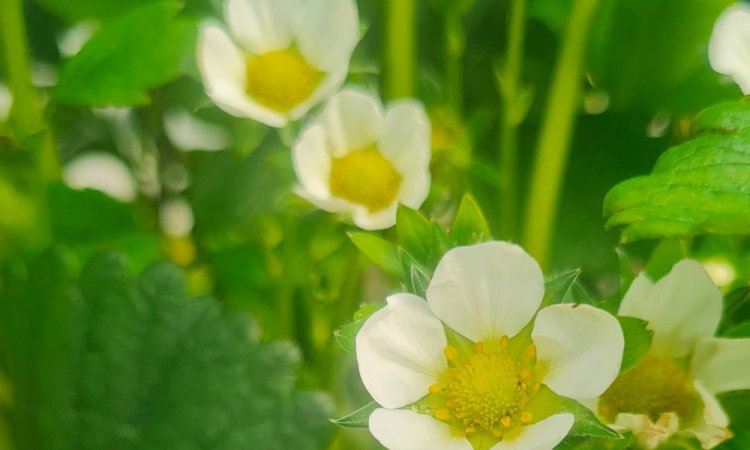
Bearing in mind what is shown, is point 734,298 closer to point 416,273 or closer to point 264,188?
point 416,273

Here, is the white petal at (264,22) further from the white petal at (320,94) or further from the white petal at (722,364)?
the white petal at (722,364)

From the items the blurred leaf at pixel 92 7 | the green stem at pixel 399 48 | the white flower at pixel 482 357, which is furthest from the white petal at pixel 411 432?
the blurred leaf at pixel 92 7

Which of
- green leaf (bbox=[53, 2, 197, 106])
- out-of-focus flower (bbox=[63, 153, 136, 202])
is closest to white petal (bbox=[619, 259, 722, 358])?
green leaf (bbox=[53, 2, 197, 106])

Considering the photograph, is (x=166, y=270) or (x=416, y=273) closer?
(x=416, y=273)

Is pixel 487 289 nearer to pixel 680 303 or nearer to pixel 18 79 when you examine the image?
pixel 680 303

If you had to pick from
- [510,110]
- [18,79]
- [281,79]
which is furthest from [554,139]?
[18,79]

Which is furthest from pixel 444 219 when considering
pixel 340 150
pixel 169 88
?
pixel 169 88
